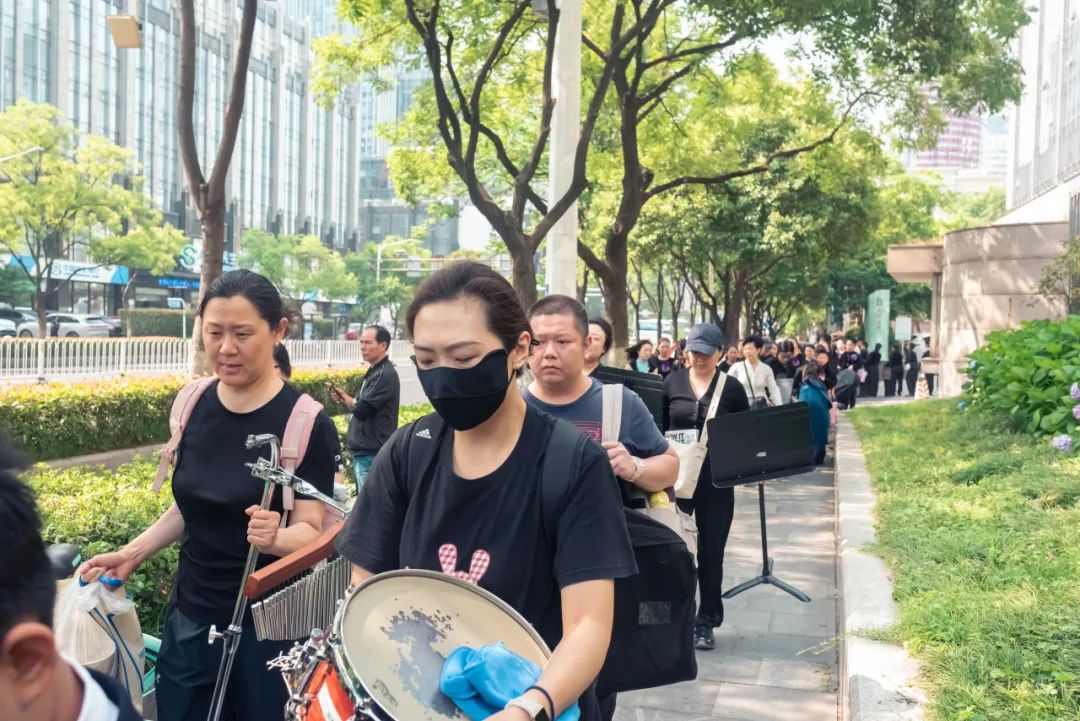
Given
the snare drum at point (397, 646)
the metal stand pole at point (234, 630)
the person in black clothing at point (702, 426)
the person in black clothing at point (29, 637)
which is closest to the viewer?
the person in black clothing at point (29, 637)

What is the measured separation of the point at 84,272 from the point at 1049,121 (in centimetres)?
4292

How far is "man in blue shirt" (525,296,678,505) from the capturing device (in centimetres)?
355

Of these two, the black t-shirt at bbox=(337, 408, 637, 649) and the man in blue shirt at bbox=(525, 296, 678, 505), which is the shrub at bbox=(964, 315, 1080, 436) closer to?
the man in blue shirt at bbox=(525, 296, 678, 505)

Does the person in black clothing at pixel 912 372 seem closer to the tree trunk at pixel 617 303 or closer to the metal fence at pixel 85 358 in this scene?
the metal fence at pixel 85 358

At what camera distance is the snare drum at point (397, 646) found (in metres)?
1.65

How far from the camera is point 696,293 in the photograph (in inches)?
1467

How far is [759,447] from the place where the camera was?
21.0 feet

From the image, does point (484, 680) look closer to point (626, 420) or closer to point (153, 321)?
point (626, 420)

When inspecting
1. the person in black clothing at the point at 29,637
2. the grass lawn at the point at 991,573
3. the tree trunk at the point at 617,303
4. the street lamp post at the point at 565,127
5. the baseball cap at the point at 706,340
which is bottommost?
the grass lawn at the point at 991,573

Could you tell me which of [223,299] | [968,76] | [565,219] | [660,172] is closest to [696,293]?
[660,172]

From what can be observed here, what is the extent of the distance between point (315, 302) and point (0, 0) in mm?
32729

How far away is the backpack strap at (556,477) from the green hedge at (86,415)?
848 centimetres

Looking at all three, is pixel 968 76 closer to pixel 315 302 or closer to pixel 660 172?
pixel 660 172

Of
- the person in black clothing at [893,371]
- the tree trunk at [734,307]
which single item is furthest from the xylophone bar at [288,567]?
the person in black clothing at [893,371]
